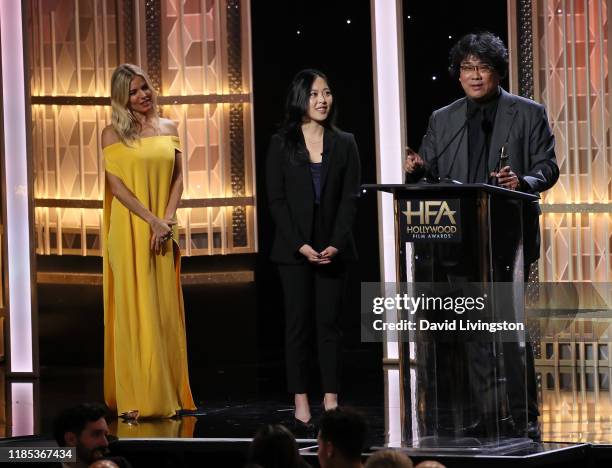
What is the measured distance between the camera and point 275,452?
3.66 metres

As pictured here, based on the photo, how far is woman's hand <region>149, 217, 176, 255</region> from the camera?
6.22 metres

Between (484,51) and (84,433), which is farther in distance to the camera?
(484,51)

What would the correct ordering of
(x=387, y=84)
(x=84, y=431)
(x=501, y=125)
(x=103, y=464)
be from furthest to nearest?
(x=387, y=84) → (x=501, y=125) → (x=84, y=431) → (x=103, y=464)

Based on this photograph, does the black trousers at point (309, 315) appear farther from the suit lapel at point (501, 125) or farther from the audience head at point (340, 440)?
the audience head at point (340, 440)

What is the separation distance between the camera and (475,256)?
4.84m

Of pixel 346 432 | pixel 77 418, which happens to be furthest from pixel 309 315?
pixel 346 432

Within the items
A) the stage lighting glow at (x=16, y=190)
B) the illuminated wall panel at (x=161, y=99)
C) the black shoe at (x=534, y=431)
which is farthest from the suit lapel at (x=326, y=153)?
the stage lighting glow at (x=16, y=190)

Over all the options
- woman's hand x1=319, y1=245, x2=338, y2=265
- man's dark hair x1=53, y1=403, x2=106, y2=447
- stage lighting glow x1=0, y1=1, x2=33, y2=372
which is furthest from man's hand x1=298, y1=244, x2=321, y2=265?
stage lighting glow x1=0, y1=1, x2=33, y2=372

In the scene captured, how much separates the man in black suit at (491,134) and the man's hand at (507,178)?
208mm

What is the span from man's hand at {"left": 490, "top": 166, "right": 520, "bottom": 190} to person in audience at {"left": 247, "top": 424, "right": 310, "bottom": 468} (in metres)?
1.67

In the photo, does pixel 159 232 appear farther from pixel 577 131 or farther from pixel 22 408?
pixel 577 131

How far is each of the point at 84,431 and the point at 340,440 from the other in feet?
3.04

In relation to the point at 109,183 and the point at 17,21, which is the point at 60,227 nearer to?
the point at 17,21

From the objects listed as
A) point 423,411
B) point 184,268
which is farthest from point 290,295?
point 184,268
